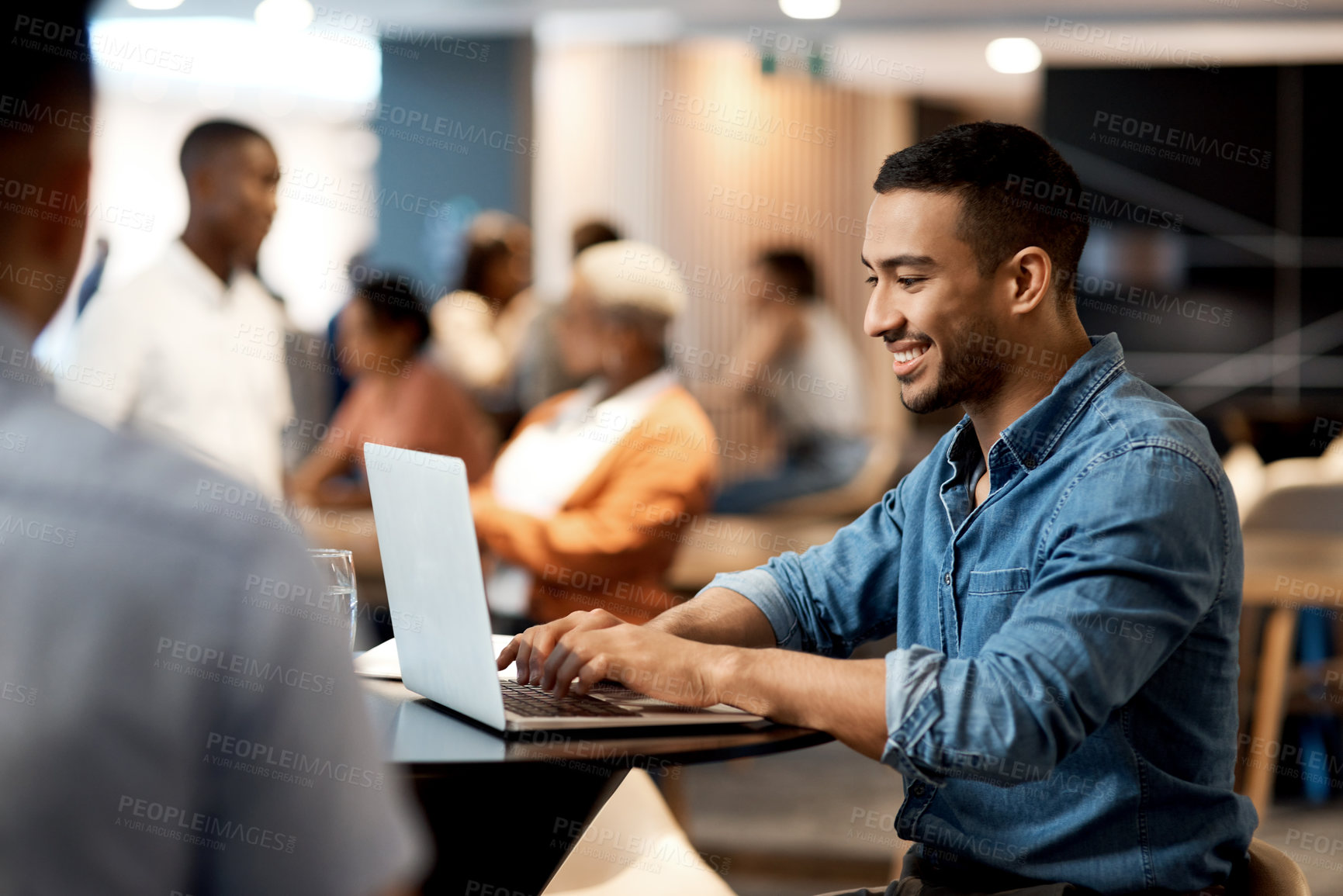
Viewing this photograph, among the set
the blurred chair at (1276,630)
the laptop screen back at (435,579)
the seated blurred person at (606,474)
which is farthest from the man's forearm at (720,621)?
the blurred chair at (1276,630)

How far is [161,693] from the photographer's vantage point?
1.91ft

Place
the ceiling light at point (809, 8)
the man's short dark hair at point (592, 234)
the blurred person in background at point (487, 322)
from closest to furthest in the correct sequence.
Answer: the man's short dark hair at point (592, 234)
the blurred person in background at point (487, 322)
the ceiling light at point (809, 8)

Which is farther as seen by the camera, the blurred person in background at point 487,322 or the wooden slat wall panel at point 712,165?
the wooden slat wall panel at point 712,165

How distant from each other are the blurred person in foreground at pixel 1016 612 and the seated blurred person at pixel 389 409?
2.23 meters

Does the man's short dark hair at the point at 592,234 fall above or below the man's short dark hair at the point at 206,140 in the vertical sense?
below

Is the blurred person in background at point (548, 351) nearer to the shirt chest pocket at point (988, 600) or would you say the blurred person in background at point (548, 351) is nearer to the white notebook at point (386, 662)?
the white notebook at point (386, 662)

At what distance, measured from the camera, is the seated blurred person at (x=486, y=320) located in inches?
221

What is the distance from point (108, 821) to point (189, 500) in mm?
149

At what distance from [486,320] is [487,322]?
1 centimetres

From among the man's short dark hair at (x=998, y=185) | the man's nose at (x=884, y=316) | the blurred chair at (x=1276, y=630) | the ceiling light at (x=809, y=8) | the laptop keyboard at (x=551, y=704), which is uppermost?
the ceiling light at (x=809, y=8)

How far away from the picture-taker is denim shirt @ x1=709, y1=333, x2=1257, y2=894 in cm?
117

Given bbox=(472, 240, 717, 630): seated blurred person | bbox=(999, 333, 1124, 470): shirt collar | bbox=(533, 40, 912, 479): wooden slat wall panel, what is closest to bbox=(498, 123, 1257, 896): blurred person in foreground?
bbox=(999, 333, 1124, 470): shirt collar

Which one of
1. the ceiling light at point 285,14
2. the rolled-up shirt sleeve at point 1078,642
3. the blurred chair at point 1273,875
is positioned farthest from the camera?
the ceiling light at point 285,14

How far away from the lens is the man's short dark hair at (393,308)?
158 inches
